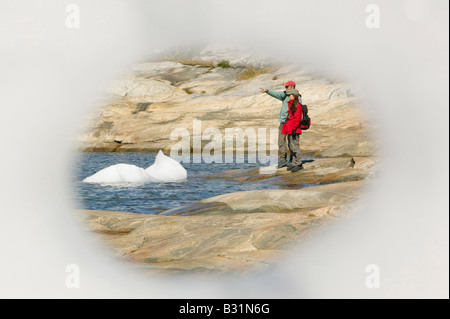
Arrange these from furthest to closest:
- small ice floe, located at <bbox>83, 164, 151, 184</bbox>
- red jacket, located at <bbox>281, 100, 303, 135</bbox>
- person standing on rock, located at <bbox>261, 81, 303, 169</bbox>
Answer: small ice floe, located at <bbox>83, 164, 151, 184</bbox>
person standing on rock, located at <bbox>261, 81, 303, 169</bbox>
red jacket, located at <bbox>281, 100, 303, 135</bbox>

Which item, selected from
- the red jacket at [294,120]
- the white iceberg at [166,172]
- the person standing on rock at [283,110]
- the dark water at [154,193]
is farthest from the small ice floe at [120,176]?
the red jacket at [294,120]

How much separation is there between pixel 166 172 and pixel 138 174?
0.94 m

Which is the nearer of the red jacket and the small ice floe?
the red jacket

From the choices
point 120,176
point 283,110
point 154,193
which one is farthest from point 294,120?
point 120,176

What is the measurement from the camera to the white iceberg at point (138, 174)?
14531 mm

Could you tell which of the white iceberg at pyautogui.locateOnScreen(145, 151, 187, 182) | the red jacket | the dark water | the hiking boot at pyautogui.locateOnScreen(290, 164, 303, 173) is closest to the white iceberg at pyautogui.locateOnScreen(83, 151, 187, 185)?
the white iceberg at pyautogui.locateOnScreen(145, 151, 187, 182)

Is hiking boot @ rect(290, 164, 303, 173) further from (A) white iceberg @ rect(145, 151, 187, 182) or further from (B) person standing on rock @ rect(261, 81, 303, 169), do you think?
(A) white iceberg @ rect(145, 151, 187, 182)

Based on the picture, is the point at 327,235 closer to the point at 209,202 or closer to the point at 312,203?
the point at 312,203

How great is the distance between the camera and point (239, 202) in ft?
33.4

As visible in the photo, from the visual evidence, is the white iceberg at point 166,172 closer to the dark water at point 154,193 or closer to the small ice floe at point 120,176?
the dark water at point 154,193

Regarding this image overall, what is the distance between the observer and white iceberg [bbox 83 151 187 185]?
1453 cm

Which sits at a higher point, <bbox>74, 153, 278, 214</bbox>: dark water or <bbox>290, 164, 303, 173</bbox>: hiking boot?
<bbox>290, 164, 303, 173</bbox>: hiking boot

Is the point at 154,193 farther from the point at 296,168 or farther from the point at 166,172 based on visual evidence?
the point at 296,168

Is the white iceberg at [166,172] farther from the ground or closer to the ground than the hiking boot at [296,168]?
closer to the ground
